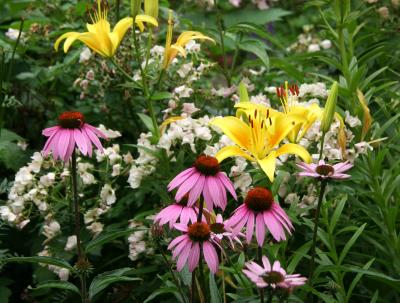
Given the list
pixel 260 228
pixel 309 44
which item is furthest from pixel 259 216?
pixel 309 44

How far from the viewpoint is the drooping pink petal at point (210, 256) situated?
1222mm

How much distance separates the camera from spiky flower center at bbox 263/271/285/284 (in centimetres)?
110

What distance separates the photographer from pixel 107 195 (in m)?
2.00

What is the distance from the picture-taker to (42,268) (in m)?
2.05

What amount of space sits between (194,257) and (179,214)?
0.44 ft

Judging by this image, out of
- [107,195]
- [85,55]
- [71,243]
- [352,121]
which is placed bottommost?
[71,243]

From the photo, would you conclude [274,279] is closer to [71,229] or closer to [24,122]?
[71,229]

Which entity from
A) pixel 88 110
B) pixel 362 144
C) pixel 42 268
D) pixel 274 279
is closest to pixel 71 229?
pixel 42 268

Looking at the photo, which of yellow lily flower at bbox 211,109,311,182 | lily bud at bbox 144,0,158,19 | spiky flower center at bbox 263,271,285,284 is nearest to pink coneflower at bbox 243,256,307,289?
spiky flower center at bbox 263,271,285,284

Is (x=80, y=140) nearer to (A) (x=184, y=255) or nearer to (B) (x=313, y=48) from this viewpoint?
(A) (x=184, y=255)

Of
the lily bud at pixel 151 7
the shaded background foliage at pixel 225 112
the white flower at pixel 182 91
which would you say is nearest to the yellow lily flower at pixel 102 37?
the lily bud at pixel 151 7

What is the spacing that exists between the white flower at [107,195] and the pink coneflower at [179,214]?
0.65m

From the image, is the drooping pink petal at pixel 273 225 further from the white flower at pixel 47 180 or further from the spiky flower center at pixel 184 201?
the white flower at pixel 47 180

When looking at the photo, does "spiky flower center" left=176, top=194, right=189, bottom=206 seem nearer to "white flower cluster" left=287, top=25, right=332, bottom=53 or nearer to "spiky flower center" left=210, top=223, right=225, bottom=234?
"spiky flower center" left=210, top=223, right=225, bottom=234
